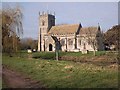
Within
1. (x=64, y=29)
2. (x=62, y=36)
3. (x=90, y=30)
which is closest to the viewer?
(x=90, y=30)

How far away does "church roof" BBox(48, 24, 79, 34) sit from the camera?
86938 mm

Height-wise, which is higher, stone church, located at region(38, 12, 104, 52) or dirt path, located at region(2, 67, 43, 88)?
stone church, located at region(38, 12, 104, 52)

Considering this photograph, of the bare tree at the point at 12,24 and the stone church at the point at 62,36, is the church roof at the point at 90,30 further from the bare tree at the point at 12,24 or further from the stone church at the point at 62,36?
the bare tree at the point at 12,24

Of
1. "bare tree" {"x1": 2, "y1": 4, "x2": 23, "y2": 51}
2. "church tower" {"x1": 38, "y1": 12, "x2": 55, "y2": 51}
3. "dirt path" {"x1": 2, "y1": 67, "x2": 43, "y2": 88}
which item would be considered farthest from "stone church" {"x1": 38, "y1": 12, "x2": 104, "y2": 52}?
"dirt path" {"x1": 2, "y1": 67, "x2": 43, "y2": 88}

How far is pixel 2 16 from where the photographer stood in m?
32.9

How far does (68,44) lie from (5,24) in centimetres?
5577

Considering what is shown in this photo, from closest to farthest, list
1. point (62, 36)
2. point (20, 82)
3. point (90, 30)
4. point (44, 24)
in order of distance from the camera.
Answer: point (20, 82) → point (90, 30) → point (62, 36) → point (44, 24)

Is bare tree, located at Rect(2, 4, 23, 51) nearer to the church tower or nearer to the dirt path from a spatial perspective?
the dirt path

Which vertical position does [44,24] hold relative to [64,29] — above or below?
above

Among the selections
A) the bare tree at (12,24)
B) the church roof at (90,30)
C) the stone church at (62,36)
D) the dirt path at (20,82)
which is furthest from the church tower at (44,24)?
the dirt path at (20,82)

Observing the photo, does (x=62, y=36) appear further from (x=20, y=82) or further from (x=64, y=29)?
(x=20, y=82)

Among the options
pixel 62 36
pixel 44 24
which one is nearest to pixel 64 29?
pixel 62 36

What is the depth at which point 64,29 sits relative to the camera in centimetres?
8906

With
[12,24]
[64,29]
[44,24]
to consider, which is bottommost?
[12,24]
